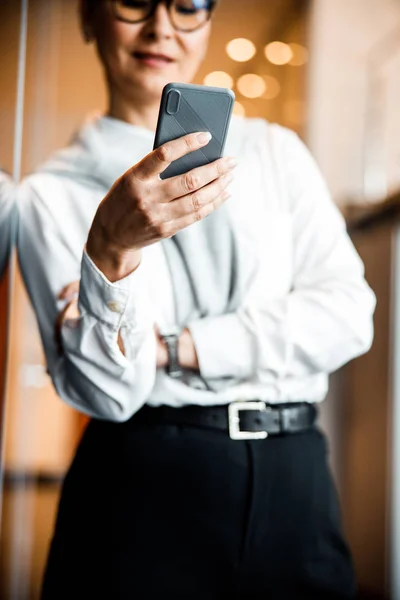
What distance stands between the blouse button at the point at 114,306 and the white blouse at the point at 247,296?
0.9 inches

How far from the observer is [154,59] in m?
0.55

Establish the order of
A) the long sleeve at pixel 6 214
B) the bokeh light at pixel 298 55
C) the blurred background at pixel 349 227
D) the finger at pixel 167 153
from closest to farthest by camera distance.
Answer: the finger at pixel 167 153 < the long sleeve at pixel 6 214 < the blurred background at pixel 349 227 < the bokeh light at pixel 298 55

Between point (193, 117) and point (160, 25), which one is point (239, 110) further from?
point (193, 117)

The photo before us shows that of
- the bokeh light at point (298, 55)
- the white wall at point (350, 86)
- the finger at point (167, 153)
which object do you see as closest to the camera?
the finger at point (167, 153)

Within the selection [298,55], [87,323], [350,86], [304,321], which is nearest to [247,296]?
[304,321]

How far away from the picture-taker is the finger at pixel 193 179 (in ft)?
1.28

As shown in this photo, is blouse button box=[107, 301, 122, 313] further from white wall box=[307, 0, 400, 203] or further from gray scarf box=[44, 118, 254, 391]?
white wall box=[307, 0, 400, 203]

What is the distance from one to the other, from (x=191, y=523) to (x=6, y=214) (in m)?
0.30

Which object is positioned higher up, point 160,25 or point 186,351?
point 160,25

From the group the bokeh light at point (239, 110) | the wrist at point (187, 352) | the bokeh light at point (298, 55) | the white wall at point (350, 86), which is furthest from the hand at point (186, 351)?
the white wall at point (350, 86)

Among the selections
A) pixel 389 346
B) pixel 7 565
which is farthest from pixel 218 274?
pixel 7 565

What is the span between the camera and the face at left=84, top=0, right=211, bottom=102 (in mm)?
540

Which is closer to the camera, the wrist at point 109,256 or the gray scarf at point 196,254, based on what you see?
the wrist at point 109,256

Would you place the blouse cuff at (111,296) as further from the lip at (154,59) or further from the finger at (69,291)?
the lip at (154,59)
